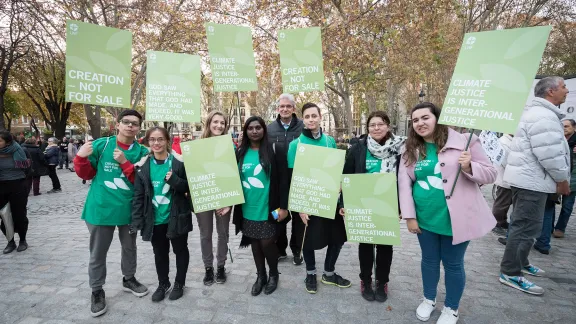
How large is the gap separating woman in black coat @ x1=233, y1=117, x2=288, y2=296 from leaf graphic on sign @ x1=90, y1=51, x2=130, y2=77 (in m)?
1.46

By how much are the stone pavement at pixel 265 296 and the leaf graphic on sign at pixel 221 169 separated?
4.75 ft

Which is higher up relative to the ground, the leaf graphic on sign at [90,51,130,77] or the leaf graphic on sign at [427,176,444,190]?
the leaf graphic on sign at [90,51,130,77]

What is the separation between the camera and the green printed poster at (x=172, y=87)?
124 inches

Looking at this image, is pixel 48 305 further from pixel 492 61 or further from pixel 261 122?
pixel 492 61

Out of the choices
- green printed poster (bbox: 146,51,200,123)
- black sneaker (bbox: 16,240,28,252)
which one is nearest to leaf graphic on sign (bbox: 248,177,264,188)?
green printed poster (bbox: 146,51,200,123)

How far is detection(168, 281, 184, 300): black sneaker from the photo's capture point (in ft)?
10.6

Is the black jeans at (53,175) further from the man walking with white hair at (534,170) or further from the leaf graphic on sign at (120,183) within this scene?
the man walking with white hair at (534,170)

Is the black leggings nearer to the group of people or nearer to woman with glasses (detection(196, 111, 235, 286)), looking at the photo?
the group of people

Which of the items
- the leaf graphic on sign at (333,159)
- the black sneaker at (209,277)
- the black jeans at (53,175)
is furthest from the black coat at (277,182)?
the black jeans at (53,175)

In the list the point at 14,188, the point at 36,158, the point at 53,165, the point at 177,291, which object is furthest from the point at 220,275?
the point at 53,165

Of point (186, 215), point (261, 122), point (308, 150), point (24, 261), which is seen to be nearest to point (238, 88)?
point (261, 122)

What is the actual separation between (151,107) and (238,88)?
42.4 inches

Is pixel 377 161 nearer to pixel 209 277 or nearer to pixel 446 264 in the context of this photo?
pixel 446 264

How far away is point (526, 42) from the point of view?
231cm
